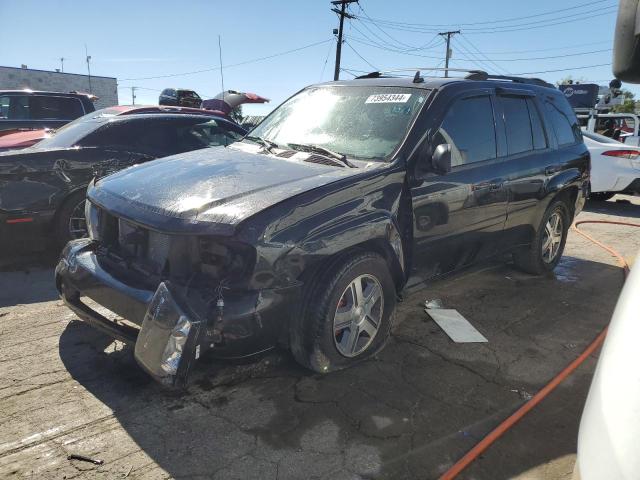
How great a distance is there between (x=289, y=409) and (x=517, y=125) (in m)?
3.13

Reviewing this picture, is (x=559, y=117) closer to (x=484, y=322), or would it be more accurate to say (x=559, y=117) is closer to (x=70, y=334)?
(x=484, y=322)

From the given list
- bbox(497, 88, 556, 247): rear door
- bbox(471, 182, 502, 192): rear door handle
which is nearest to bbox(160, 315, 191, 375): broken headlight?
bbox(471, 182, 502, 192): rear door handle

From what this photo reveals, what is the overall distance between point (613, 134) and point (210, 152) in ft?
43.3

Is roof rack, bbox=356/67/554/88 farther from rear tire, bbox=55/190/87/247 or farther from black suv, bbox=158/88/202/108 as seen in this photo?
black suv, bbox=158/88/202/108

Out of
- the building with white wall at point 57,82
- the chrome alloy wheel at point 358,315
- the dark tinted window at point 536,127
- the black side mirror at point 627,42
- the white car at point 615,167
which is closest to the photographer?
the black side mirror at point 627,42

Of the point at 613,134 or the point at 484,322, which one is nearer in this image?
the point at 484,322

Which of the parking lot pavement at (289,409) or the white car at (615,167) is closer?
the parking lot pavement at (289,409)

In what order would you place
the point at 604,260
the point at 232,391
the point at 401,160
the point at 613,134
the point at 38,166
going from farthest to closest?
the point at 613,134, the point at 604,260, the point at 38,166, the point at 401,160, the point at 232,391

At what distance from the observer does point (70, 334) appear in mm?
3580

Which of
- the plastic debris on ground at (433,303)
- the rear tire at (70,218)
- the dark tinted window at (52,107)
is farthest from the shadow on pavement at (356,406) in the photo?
the dark tinted window at (52,107)

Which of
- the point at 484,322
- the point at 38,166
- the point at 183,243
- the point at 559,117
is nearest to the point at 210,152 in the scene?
the point at 183,243

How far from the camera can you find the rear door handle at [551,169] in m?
4.64

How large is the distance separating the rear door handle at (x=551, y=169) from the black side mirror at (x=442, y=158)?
1.87 metres

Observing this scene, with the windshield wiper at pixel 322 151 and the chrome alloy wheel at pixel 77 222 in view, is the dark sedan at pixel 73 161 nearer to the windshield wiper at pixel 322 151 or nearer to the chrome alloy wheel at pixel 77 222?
the chrome alloy wheel at pixel 77 222
